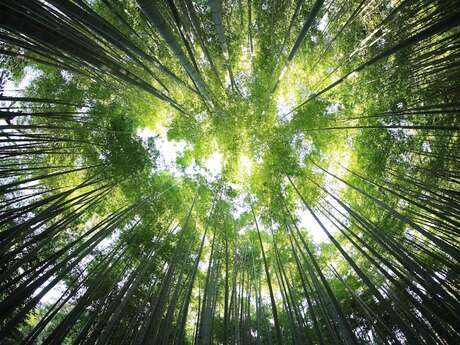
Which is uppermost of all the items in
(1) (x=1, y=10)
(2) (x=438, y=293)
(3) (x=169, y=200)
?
(3) (x=169, y=200)

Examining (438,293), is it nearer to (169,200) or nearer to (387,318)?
(387,318)

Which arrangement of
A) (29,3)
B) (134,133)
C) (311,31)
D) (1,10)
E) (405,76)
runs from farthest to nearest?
(134,133), (311,31), (405,76), (29,3), (1,10)

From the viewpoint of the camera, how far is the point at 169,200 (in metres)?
6.41

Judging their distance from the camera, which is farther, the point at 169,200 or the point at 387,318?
the point at 169,200

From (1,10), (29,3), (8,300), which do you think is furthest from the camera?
(8,300)

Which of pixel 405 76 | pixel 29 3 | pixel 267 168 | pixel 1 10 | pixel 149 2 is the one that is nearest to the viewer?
pixel 1 10

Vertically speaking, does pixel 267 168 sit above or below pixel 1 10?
above

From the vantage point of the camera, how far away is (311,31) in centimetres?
579

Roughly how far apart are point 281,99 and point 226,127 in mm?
1729

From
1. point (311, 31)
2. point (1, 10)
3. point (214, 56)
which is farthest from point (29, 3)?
point (311, 31)

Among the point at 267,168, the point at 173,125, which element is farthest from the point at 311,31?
the point at 173,125

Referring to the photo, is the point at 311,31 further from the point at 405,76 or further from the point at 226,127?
the point at 226,127

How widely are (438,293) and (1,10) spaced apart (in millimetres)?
3931

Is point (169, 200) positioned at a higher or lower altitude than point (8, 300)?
higher
